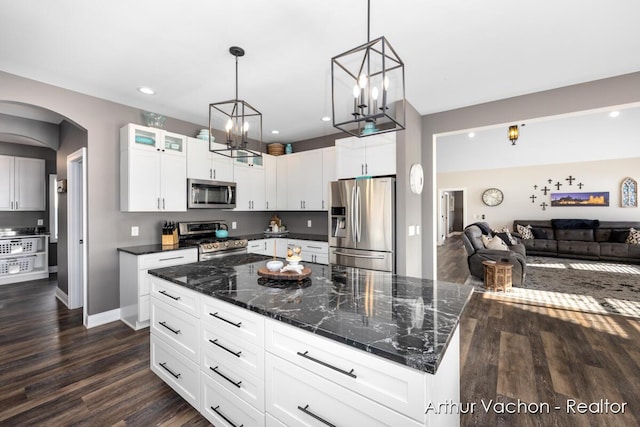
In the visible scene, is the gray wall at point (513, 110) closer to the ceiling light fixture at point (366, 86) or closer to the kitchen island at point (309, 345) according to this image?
the ceiling light fixture at point (366, 86)

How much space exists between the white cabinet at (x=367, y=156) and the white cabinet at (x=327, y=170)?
0.99 ft

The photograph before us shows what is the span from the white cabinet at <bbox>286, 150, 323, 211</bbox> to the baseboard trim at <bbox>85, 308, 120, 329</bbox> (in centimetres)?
286

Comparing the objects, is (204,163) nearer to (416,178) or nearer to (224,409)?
(416,178)

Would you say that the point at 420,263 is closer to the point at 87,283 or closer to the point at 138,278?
the point at 138,278

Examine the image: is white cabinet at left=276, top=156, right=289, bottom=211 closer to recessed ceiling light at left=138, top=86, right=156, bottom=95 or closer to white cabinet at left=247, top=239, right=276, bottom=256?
white cabinet at left=247, top=239, right=276, bottom=256

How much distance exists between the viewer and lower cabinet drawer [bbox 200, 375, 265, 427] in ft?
4.96

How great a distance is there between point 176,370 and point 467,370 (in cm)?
230

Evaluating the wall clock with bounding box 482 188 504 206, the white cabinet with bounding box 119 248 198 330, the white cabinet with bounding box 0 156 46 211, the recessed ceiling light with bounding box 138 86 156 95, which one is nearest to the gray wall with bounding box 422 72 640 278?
the white cabinet with bounding box 119 248 198 330

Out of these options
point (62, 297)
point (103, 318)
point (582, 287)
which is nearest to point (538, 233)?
point (582, 287)

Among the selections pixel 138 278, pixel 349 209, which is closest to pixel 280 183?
pixel 349 209

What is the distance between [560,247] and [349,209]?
6.71m

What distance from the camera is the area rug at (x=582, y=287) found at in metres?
3.86

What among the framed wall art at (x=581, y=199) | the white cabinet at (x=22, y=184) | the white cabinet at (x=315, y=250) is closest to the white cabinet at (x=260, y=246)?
the white cabinet at (x=315, y=250)

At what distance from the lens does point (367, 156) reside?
3.80 metres
